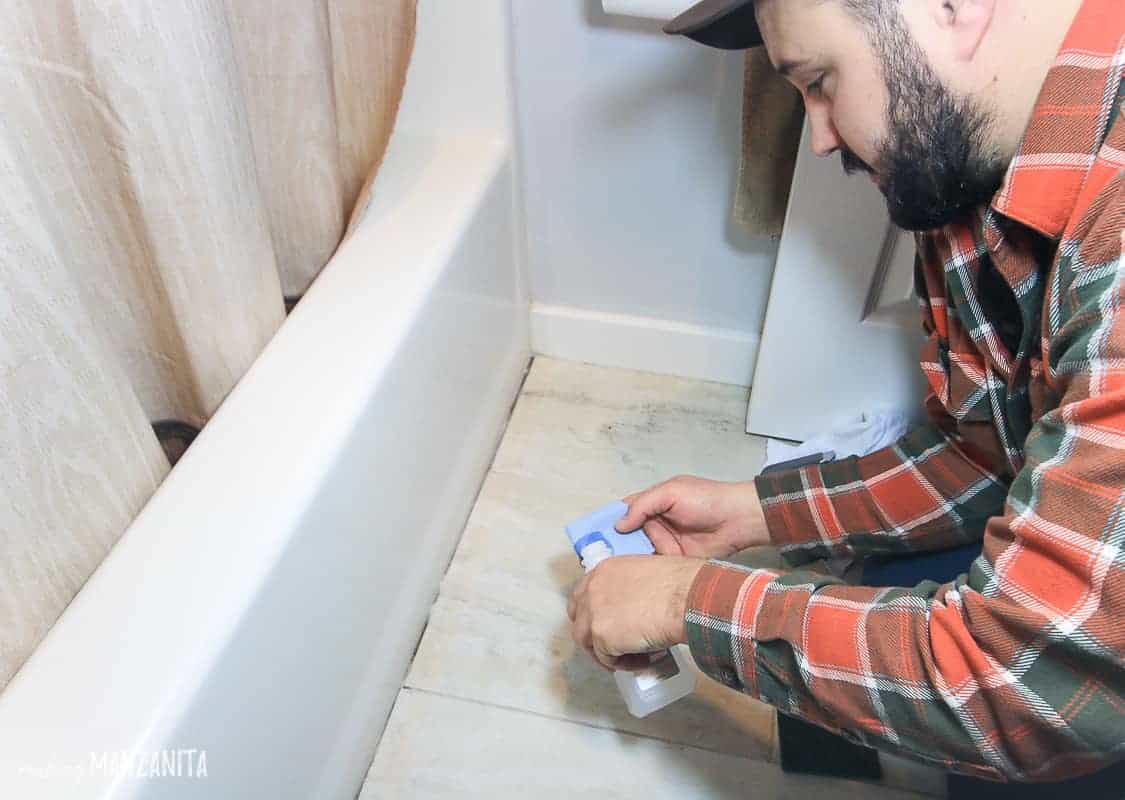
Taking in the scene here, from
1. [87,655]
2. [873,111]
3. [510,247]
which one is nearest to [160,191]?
[87,655]

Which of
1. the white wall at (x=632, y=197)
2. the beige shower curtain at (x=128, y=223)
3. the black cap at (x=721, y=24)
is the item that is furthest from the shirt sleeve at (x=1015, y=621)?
the white wall at (x=632, y=197)

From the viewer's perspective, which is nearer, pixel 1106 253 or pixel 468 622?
pixel 1106 253

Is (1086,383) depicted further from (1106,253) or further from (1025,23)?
(1025,23)

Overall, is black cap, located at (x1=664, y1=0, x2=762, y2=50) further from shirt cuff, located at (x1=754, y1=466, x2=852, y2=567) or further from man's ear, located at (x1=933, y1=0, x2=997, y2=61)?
shirt cuff, located at (x1=754, y1=466, x2=852, y2=567)

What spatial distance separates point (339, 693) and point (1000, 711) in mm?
544

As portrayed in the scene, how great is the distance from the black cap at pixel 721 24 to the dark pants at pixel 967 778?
471 millimetres

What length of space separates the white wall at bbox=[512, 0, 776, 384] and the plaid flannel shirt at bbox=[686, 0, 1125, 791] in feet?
1.27

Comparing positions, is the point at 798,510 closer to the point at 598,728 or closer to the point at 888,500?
the point at 888,500

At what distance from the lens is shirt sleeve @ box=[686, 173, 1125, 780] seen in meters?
0.46

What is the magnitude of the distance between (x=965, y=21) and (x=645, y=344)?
726 millimetres

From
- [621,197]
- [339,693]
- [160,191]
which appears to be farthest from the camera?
[621,197]

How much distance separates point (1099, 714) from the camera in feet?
1.57

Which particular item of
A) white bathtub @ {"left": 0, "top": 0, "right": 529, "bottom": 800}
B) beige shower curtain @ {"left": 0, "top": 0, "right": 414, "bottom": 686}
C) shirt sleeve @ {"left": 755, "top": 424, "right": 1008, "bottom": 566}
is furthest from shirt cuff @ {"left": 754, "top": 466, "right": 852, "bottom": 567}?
beige shower curtain @ {"left": 0, "top": 0, "right": 414, "bottom": 686}

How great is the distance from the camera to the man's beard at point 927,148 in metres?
0.55
